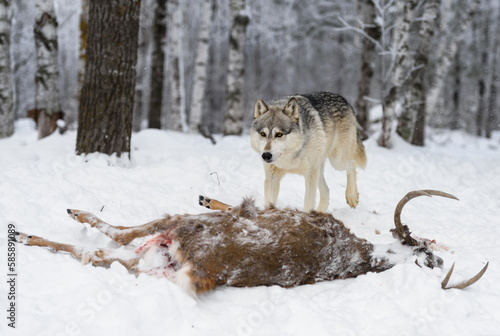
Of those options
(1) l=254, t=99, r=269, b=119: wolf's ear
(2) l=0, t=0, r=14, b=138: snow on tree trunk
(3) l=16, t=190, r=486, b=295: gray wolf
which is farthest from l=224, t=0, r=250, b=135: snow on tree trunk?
(3) l=16, t=190, r=486, b=295: gray wolf

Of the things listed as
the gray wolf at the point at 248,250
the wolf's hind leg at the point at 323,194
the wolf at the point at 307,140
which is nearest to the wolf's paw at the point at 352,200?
the wolf at the point at 307,140

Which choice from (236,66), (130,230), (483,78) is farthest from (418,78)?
(483,78)

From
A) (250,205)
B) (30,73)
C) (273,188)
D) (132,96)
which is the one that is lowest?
Answer: (30,73)

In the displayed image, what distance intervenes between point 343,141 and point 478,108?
80.0 feet

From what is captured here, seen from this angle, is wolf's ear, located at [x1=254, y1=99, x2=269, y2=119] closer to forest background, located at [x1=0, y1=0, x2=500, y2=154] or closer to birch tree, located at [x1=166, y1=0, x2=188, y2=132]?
forest background, located at [x1=0, y1=0, x2=500, y2=154]

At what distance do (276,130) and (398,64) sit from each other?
21.6ft

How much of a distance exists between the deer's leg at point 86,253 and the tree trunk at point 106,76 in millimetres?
2937

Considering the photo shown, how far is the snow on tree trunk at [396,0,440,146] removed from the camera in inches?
408

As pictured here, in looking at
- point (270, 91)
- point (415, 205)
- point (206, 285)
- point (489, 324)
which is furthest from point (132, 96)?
point (270, 91)

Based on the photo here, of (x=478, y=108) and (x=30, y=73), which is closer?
(x=478, y=108)

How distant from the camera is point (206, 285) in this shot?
108 inches

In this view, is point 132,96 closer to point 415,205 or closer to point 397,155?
point 415,205

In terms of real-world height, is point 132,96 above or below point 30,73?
above

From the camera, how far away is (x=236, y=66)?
1121 cm
